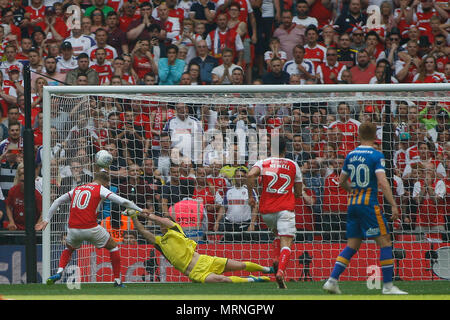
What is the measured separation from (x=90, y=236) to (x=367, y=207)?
157 inches

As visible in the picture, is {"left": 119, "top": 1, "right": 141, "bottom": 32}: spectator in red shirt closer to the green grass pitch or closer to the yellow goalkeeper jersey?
the yellow goalkeeper jersey

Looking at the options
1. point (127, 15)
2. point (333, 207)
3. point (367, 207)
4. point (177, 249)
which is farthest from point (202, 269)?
point (127, 15)

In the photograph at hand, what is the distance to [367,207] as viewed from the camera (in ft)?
27.4

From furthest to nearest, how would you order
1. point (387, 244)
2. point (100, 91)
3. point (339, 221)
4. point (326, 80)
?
1. point (326, 80)
2. point (339, 221)
3. point (100, 91)
4. point (387, 244)

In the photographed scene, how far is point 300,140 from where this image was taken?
12.8m

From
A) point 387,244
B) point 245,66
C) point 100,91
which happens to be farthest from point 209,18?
point 387,244

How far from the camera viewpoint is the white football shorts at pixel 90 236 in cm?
1048

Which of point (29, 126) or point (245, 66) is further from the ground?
point (245, 66)

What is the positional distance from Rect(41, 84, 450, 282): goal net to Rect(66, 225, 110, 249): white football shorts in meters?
1.38

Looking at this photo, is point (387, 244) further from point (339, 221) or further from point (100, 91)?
point (100, 91)

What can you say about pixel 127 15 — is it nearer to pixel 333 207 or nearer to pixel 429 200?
pixel 333 207

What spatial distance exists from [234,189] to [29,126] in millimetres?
3358

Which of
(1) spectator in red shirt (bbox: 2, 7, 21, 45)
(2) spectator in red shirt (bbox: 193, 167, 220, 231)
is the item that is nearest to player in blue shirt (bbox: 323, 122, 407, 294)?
(2) spectator in red shirt (bbox: 193, 167, 220, 231)

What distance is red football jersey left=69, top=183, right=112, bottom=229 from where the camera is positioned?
34.3 ft
